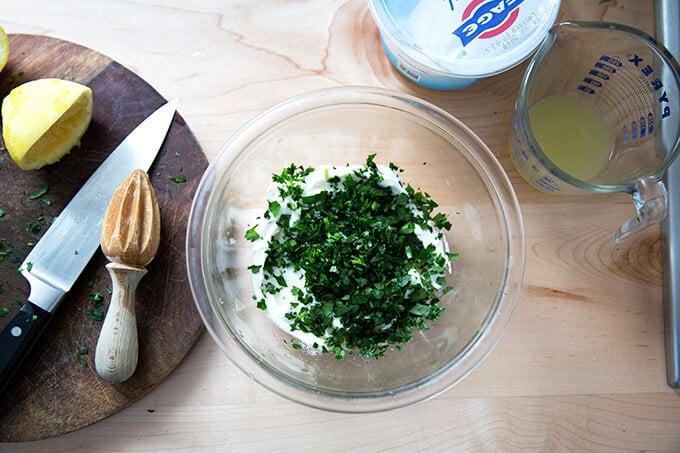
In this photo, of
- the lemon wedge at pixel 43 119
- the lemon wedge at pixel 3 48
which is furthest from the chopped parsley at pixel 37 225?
the lemon wedge at pixel 3 48

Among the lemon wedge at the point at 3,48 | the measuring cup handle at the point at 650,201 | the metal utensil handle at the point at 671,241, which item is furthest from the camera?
the metal utensil handle at the point at 671,241

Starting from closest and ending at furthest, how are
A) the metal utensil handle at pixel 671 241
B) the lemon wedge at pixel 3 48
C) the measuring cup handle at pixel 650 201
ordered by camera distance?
the measuring cup handle at pixel 650 201, the lemon wedge at pixel 3 48, the metal utensil handle at pixel 671 241

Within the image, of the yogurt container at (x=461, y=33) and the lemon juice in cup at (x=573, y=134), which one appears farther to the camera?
the lemon juice in cup at (x=573, y=134)

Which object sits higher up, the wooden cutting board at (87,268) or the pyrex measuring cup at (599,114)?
the pyrex measuring cup at (599,114)

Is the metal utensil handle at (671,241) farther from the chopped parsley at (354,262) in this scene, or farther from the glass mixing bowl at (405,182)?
the chopped parsley at (354,262)

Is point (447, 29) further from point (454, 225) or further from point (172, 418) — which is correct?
point (172, 418)
